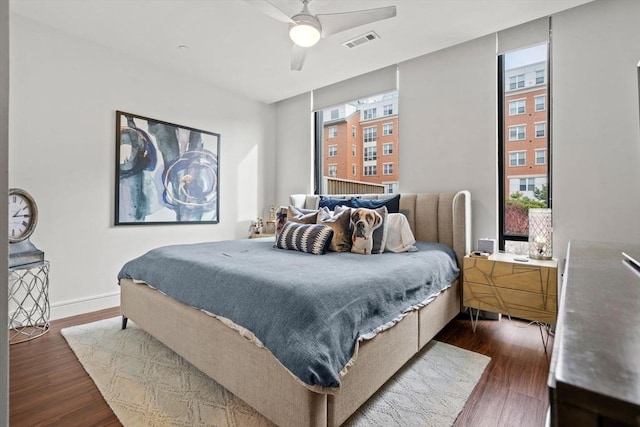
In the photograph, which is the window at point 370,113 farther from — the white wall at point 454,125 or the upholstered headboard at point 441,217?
the upholstered headboard at point 441,217

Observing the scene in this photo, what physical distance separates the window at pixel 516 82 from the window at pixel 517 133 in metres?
0.39

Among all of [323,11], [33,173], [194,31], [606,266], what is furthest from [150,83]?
[606,266]

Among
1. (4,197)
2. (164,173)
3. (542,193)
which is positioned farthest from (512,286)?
(164,173)

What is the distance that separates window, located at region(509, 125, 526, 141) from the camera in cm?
291

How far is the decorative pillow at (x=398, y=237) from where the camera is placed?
2.62 m

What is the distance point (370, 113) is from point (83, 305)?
12.6 ft

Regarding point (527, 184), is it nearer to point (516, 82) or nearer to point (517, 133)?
point (517, 133)

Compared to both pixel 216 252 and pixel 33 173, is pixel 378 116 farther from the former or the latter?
pixel 33 173

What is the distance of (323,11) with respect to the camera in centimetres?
254

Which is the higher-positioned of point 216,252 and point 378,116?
point 378,116

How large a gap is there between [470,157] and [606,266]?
7.62 feet

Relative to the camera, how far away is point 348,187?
167 inches

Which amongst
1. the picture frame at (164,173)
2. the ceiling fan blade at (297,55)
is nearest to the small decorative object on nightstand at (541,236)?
the ceiling fan blade at (297,55)

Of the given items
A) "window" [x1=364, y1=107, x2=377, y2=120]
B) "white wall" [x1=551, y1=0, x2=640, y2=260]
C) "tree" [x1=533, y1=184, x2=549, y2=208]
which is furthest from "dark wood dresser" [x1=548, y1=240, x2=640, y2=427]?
"window" [x1=364, y1=107, x2=377, y2=120]
